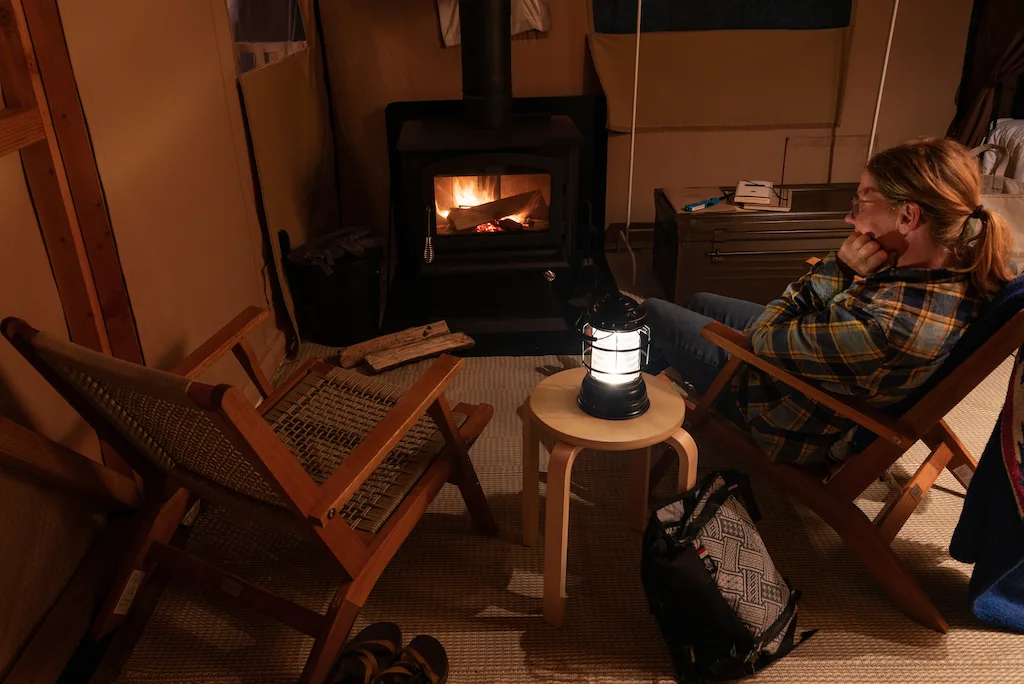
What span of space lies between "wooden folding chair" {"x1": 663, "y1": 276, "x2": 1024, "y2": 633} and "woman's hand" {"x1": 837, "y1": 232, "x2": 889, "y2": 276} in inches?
8.8

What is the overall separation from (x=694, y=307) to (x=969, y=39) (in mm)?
2366

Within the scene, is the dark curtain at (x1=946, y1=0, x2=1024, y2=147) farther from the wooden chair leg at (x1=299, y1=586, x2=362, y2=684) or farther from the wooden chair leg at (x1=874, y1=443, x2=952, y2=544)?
the wooden chair leg at (x1=299, y1=586, x2=362, y2=684)

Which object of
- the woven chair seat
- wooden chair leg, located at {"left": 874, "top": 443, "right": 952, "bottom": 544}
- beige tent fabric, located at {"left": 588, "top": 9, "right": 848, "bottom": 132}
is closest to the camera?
the woven chair seat

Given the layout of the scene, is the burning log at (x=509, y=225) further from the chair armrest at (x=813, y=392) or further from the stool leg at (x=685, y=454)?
the stool leg at (x=685, y=454)

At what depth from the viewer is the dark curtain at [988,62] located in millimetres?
3332

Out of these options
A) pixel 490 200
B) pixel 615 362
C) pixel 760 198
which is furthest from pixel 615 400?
pixel 760 198

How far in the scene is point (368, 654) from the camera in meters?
1.49

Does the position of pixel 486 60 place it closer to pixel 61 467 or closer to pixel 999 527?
pixel 61 467

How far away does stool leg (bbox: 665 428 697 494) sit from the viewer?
64.5 inches

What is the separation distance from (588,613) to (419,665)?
429mm

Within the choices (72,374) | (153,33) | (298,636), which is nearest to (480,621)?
(298,636)

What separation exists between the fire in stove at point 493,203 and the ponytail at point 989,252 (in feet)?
5.35

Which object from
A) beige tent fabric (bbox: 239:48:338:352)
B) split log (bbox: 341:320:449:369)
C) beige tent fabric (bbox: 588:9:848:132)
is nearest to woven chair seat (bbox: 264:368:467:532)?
split log (bbox: 341:320:449:369)

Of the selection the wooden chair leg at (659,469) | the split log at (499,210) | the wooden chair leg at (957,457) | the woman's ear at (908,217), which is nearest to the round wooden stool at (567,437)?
the wooden chair leg at (659,469)
